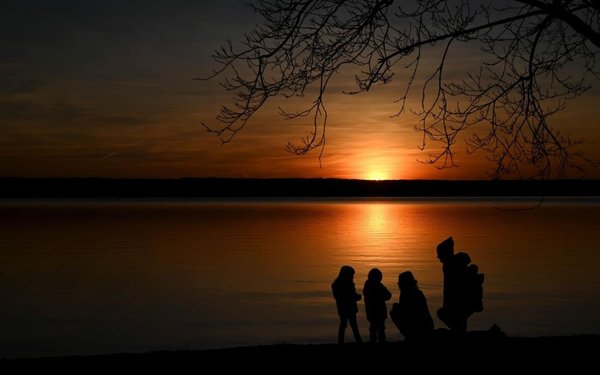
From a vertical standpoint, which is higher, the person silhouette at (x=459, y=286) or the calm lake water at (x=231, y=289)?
the person silhouette at (x=459, y=286)

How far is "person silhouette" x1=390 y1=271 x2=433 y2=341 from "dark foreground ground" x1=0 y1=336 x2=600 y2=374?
0.18 metres

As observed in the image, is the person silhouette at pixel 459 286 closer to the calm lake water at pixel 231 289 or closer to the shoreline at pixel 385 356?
the shoreline at pixel 385 356

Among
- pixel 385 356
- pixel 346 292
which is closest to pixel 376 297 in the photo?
pixel 346 292

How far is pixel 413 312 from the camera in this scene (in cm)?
996

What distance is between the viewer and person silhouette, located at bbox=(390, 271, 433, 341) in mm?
9898

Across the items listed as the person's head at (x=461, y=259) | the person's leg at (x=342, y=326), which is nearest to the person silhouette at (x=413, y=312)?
the person's head at (x=461, y=259)

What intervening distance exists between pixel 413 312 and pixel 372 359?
0.98 m

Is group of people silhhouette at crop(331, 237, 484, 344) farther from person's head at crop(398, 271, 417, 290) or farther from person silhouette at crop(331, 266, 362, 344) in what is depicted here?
person silhouette at crop(331, 266, 362, 344)

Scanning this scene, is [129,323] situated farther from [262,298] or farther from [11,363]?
[11,363]

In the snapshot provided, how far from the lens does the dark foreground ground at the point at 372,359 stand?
892cm

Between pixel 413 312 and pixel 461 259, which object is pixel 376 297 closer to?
pixel 413 312

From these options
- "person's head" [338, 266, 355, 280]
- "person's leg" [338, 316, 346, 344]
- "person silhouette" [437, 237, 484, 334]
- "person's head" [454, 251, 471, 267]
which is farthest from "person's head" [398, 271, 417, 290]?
"person's leg" [338, 316, 346, 344]

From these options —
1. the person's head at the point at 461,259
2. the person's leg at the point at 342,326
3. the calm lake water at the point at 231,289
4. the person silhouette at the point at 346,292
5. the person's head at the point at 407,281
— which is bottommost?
the calm lake water at the point at 231,289

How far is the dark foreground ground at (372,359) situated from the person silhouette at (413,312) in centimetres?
18
